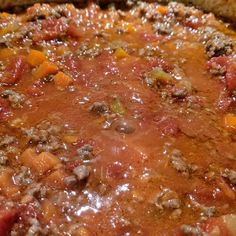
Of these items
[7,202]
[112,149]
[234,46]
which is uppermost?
[234,46]

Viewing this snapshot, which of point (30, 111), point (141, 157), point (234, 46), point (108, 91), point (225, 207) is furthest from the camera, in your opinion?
point (234, 46)

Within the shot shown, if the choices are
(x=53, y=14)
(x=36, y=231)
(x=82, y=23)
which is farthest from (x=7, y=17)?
(x=36, y=231)

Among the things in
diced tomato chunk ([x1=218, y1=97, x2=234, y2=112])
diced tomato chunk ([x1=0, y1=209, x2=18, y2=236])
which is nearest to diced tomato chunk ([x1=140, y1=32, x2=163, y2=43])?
diced tomato chunk ([x1=218, y1=97, x2=234, y2=112])

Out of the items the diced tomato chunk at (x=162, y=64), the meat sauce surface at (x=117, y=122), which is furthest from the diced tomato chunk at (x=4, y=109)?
the diced tomato chunk at (x=162, y=64)

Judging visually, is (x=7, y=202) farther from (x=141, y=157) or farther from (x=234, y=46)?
(x=234, y=46)

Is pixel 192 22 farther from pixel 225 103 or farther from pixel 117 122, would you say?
pixel 117 122

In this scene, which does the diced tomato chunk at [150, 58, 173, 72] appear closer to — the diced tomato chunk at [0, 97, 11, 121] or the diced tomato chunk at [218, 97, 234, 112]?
the diced tomato chunk at [218, 97, 234, 112]

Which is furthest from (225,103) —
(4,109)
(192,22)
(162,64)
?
(4,109)
